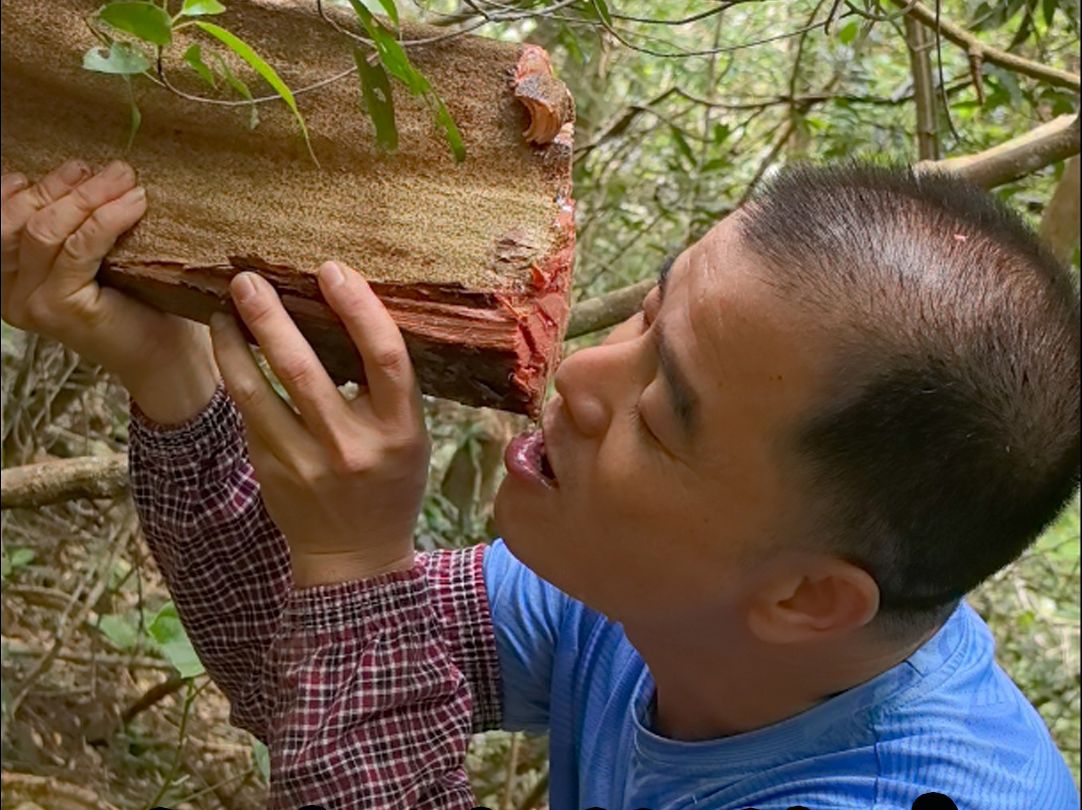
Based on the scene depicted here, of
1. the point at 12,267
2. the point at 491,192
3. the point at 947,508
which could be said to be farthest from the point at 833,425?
the point at 12,267

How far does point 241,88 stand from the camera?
55 cm

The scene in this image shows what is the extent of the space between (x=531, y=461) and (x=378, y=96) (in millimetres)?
209

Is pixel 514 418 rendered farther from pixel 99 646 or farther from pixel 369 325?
pixel 369 325

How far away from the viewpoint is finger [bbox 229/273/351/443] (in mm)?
573

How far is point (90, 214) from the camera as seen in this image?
0.59m

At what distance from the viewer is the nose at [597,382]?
0.59 metres

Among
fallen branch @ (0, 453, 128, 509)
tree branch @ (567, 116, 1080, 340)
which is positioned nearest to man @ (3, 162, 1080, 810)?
fallen branch @ (0, 453, 128, 509)

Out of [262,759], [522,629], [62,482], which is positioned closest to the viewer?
[522,629]

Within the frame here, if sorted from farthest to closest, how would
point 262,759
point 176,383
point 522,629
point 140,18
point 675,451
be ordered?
point 262,759 < point 522,629 < point 176,383 < point 675,451 < point 140,18

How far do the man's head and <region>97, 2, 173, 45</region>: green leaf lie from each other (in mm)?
250

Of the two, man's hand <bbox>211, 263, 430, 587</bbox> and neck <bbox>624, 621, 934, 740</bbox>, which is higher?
man's hand <bbox>211, 263, 430, 587</bbox>

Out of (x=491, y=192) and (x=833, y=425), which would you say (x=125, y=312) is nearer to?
(x=491, y=192)

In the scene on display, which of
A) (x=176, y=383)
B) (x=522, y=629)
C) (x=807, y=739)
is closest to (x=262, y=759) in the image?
(x=522, y=629)

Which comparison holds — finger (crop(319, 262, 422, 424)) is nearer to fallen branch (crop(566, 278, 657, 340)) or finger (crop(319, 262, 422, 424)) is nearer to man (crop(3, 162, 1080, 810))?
man (crop(3, 162, 1080, 810))
